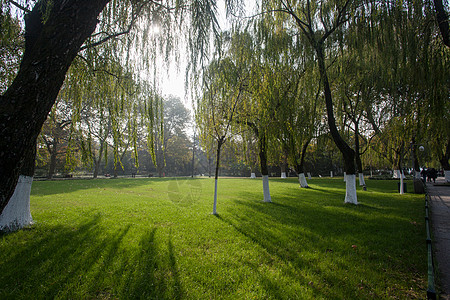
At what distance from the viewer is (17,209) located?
4.43m

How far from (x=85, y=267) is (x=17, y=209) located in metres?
3.01

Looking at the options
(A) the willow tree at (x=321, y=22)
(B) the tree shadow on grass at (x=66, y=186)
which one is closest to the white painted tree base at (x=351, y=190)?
(A) the willow tree at (x=321, y=22)

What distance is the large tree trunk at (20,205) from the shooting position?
4.29m

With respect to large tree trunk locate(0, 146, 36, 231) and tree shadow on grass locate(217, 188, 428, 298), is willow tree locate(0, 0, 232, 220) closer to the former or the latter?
tree shadow on grass locate(217, 188, 428, 298)

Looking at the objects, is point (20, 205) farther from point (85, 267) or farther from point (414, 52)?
point (414, 52)

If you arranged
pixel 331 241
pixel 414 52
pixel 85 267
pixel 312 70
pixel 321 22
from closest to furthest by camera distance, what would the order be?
1. pixel 85 267
2. pixel 414 52
3. pixel 331 241
4. pixel 312 70
5. pixel 321 22

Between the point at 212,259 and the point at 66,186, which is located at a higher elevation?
the point at 212,259

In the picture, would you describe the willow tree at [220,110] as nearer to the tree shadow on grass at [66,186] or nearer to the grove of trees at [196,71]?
the grove of trees at [196,71]

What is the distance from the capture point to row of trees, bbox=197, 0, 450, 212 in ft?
12.7

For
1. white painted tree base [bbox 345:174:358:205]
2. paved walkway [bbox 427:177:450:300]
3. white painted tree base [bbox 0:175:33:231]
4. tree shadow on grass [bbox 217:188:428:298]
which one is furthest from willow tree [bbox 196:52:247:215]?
white painted tree base [bbox 345:174:358:205]

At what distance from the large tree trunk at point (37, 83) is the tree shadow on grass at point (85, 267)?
1.73 m

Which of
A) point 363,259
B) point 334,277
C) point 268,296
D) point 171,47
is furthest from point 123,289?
point 171,47

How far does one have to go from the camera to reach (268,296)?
2.33 m

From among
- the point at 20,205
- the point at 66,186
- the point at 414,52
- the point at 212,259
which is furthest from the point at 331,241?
the point at 66,186
